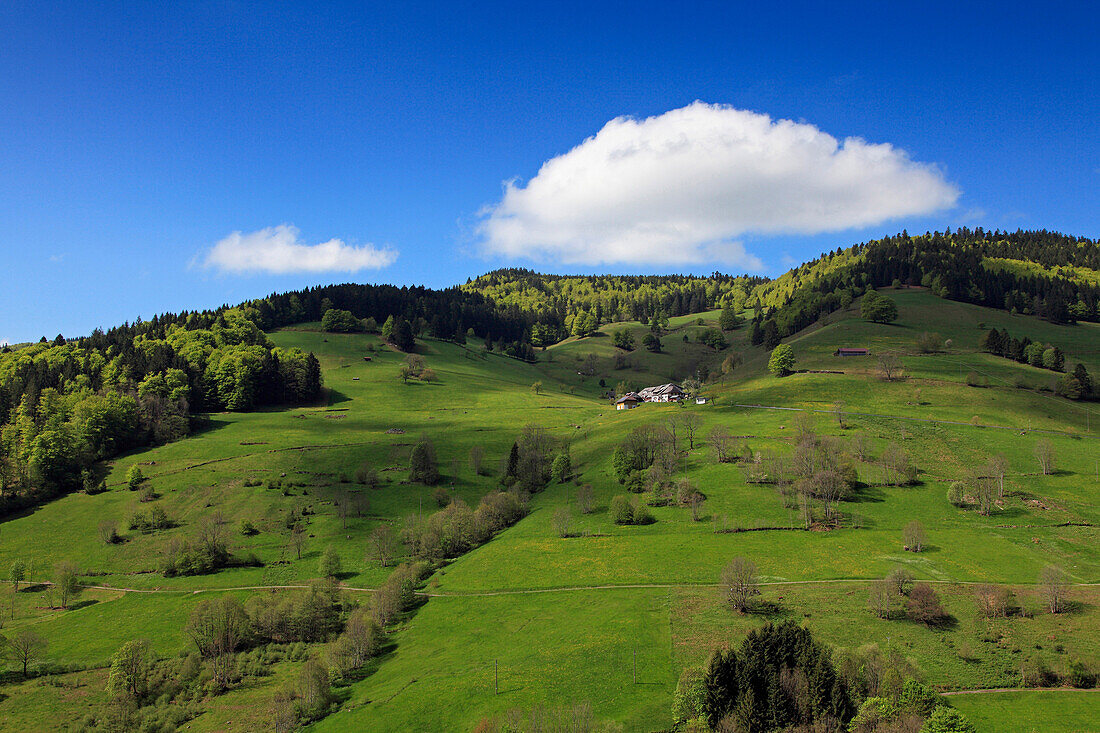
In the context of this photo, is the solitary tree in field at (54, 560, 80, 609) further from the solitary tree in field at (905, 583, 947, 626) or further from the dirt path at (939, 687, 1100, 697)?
the solitary tree in field at (905, 583, 947, 626)

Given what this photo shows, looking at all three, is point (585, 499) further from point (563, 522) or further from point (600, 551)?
point (600, 551)

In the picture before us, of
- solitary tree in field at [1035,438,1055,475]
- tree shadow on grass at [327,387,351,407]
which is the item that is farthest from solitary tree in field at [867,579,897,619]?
tree shadow on grass at [327,387,351,407]

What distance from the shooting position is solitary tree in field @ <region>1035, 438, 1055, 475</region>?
96.5 m

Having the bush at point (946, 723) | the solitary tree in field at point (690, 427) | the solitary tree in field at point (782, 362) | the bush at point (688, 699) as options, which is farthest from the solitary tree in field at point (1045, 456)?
the bush at point (688, 699)

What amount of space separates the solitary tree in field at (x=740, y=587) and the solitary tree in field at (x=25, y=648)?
75.1m

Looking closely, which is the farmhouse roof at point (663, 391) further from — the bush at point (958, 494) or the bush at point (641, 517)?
the bush at point (958, 494)

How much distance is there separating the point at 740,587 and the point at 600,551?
79.2 ft

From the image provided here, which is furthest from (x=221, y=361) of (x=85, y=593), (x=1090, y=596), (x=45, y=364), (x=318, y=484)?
(x=1090, y=596)

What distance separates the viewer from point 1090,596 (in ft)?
202

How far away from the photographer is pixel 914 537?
244 ft

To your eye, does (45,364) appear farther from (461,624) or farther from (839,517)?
(839,517)

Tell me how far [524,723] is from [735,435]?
84390 mm

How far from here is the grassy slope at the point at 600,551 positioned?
54.8m

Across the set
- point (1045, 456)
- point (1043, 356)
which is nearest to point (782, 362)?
point (1043, 356)
